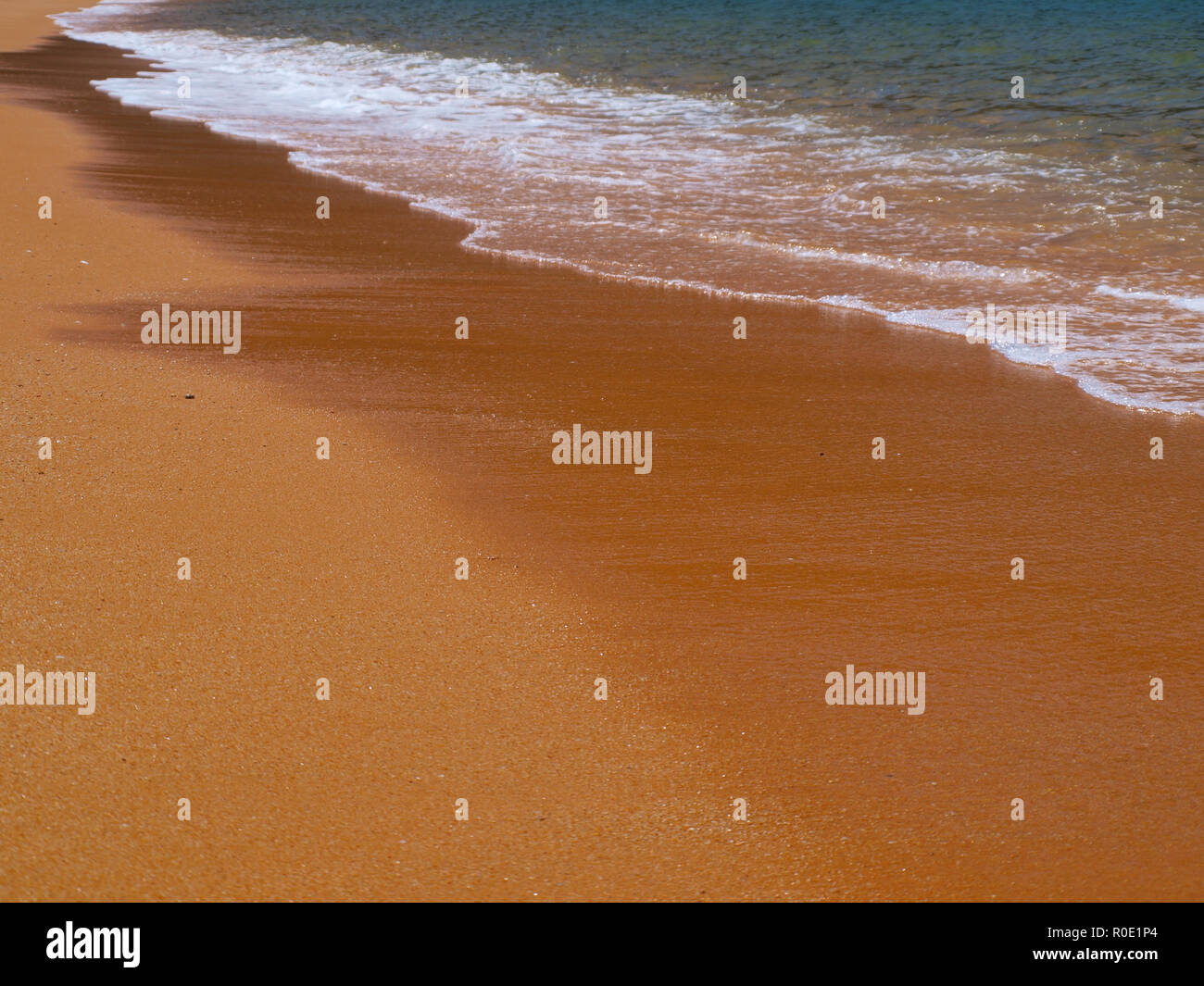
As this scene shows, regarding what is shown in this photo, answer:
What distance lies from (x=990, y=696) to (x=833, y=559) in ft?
2.59

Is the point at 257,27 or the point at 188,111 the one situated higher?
the point at 257,27

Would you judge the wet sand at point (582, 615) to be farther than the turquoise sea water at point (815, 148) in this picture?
No

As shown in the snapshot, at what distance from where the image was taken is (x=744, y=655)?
319 cm

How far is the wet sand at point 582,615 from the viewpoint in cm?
249

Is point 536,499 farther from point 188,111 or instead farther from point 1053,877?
point 188,111

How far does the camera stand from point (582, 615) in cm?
336

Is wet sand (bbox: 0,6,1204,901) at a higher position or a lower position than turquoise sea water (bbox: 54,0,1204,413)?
lower

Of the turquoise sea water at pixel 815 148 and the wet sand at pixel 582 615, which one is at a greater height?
the turquoise sea water at pixel 815 148

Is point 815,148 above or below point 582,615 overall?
above

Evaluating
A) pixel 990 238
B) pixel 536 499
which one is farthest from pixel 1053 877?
pixel 990 238

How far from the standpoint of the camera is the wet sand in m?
2.49

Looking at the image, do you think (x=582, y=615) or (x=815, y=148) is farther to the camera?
(x=815, y=148)

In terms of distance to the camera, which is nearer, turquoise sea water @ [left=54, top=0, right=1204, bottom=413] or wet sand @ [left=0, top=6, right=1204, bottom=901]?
wet sand @ [left=0, top=6, right=1204, bottom=901]
